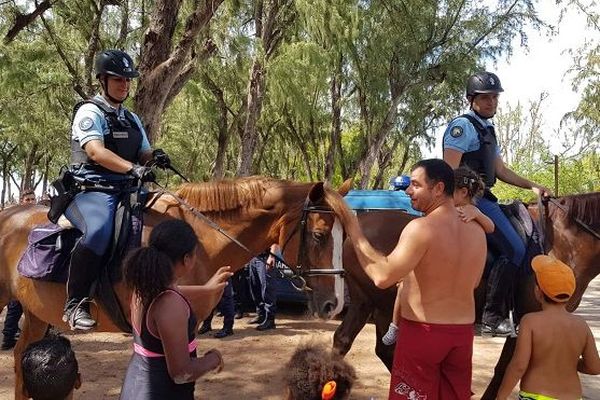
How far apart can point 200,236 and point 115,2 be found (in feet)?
33.4

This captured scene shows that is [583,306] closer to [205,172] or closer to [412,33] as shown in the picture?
[412,33]

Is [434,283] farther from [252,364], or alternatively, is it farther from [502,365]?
[252,364]

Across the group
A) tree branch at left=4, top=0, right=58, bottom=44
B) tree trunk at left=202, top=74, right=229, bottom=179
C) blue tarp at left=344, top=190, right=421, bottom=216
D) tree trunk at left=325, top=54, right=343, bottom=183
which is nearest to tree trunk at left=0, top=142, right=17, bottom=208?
tree trunk at left=202, top=74, right=229, bottom=179

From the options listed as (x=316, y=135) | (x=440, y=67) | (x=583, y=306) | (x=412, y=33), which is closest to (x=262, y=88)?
(x=412, y=33)

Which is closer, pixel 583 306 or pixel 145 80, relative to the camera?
pixel 145 80

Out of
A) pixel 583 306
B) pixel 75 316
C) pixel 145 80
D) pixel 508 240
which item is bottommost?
pixel 583 306

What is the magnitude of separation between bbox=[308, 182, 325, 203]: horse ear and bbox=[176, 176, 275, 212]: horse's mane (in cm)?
46

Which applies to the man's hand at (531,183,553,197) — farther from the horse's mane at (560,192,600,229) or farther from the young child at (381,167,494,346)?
the young child at (381,167,494,346)

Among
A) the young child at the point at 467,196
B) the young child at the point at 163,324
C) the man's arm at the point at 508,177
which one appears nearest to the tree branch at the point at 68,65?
the man's arm at the point at 508,177

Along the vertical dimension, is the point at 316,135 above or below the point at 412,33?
below

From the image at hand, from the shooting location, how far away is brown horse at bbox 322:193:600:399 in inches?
206

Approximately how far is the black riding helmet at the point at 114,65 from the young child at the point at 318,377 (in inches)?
115

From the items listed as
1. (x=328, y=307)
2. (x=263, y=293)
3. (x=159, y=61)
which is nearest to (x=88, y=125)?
(x=328, y=307)

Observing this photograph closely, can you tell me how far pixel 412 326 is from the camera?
10.2 ft
